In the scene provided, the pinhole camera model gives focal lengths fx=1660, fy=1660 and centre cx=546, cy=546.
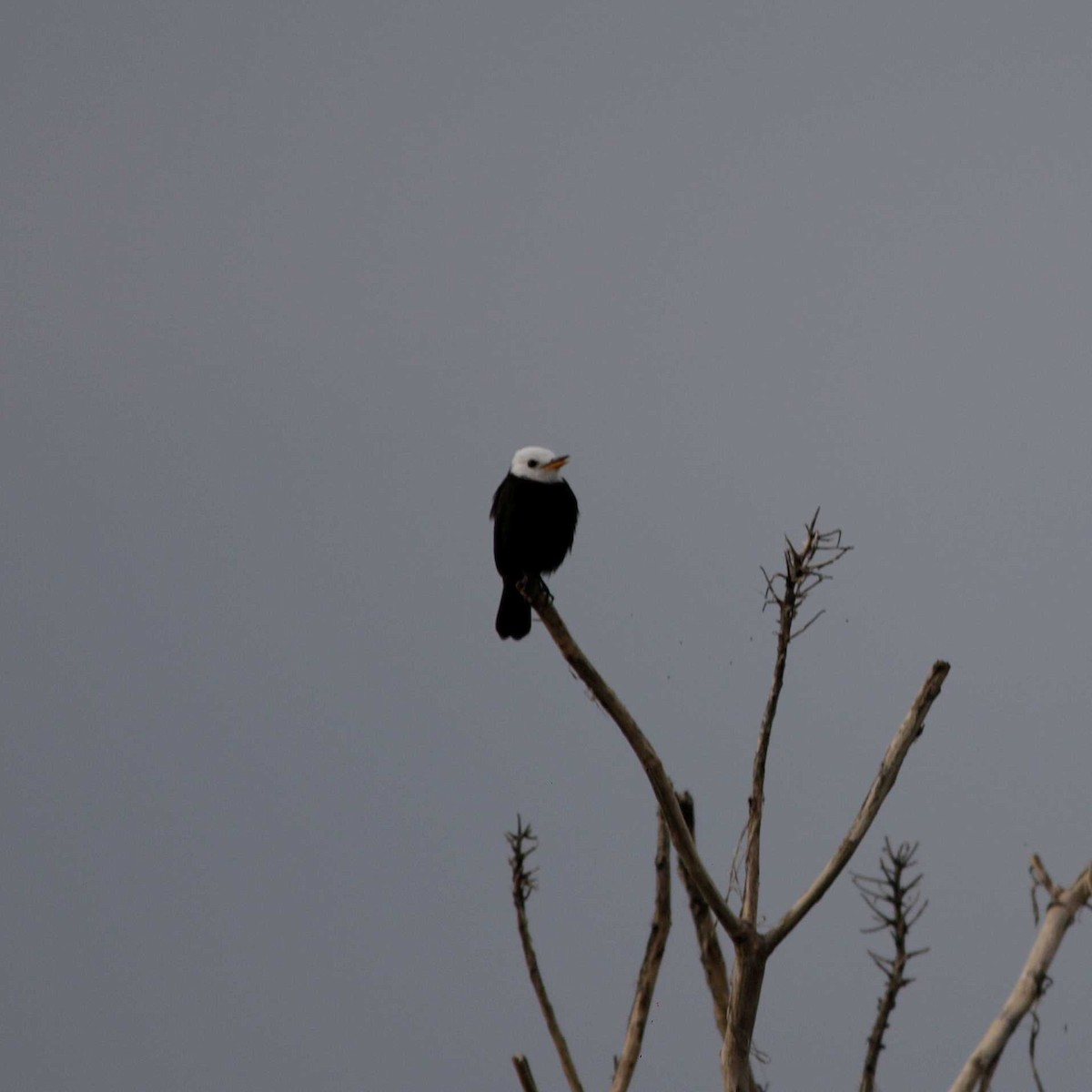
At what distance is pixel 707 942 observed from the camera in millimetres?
5762

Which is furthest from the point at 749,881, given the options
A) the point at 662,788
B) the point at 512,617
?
the point at 512,617

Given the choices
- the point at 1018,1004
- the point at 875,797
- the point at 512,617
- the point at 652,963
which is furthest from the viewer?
the point at 512,617

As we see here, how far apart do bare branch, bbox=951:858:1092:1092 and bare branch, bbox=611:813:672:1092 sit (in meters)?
2.00

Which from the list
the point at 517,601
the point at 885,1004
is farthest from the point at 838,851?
the point at 517,601

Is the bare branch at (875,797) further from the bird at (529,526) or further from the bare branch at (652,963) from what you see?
the bird at (529,526)

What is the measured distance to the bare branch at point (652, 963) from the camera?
235 inches

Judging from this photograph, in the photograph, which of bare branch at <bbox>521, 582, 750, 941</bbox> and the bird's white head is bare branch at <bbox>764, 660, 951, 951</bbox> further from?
the bird's white head

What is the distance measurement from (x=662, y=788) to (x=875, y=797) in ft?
2.22

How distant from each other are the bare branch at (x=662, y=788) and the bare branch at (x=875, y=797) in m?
0.15

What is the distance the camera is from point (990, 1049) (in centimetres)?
402

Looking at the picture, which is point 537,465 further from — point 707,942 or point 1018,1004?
point 1018,1004

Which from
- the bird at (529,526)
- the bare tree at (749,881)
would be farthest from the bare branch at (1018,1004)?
the bird at (529,526)

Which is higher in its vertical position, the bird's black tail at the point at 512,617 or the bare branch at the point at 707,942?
the bird's black tail at the point at 512,617

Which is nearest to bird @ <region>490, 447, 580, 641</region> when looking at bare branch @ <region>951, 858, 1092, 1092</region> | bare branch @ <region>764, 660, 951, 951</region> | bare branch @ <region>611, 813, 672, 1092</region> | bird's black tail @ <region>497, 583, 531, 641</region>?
bird's black tail @ <region>497, 583, 531, 641</region>
